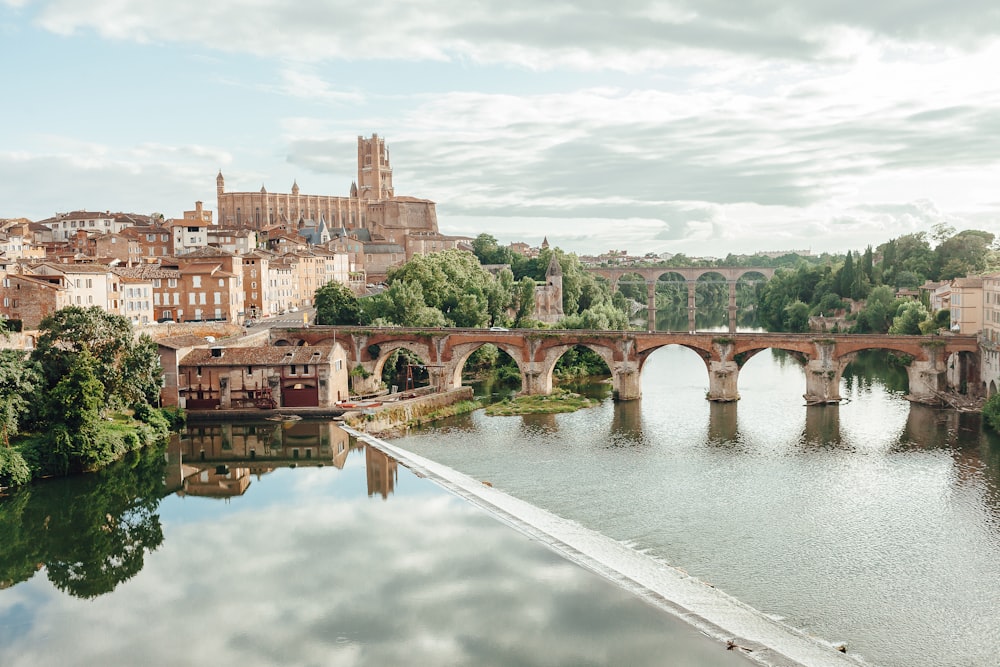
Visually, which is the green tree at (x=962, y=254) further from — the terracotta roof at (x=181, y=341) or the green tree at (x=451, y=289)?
the terracotta roof at (x=181, y=341)

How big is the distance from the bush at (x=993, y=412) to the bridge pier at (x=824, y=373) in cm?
724

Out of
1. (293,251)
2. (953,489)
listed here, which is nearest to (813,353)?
(953,489)

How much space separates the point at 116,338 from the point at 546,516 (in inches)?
829

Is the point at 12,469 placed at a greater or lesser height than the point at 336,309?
lesser

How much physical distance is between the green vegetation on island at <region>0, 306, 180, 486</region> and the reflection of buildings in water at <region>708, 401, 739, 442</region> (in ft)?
76.0

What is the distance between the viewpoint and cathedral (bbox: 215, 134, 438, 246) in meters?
121

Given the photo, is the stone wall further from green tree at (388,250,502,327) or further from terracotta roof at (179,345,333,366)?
green tree at (388,250,502,327)

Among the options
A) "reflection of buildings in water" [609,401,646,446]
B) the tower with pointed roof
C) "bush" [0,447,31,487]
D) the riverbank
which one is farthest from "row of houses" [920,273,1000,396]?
"bush" [0,447,31,487]

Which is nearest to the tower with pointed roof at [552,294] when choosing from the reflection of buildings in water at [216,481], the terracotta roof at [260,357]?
the terracotta roof at [260,357]

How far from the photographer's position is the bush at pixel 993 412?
130 ft

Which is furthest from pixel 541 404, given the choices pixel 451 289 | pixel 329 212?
pixel 329 212

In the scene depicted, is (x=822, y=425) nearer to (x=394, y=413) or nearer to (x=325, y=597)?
(x=394, y=413)

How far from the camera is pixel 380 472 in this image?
113 feet

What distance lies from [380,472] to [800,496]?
46.6 feet
